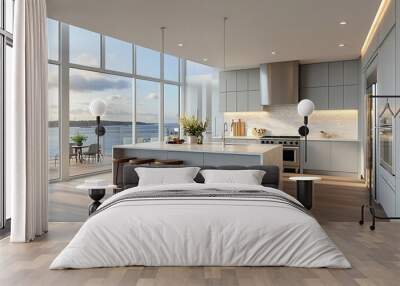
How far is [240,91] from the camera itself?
32.5ft

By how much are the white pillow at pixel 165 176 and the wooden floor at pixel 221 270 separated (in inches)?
38.3

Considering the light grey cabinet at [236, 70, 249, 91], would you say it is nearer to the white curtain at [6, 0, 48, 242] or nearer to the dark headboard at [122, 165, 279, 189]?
the dark headboard at [122, 165, 279, 189]

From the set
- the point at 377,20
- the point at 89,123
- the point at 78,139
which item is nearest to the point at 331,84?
the point at 377,20

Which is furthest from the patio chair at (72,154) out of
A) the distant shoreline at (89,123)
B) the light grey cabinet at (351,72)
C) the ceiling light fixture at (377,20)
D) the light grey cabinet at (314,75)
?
the light grey cabinet at (351,72)

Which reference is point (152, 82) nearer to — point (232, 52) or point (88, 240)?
point (232, 52)

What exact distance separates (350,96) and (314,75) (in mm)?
970

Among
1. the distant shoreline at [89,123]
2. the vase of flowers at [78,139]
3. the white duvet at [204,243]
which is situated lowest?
the white duvet at [204,243]

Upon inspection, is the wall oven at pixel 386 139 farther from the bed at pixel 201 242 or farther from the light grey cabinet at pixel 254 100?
A: the light grey cabinet at pixel 254 100

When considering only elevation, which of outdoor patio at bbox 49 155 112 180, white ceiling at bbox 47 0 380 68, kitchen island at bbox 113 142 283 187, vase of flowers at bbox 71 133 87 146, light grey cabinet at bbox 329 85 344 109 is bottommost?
outdoor patio at bbox 49 155 112 180

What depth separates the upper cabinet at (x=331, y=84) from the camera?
865 cm

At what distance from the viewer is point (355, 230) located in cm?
430

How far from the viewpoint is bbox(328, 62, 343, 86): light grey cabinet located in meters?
8.77

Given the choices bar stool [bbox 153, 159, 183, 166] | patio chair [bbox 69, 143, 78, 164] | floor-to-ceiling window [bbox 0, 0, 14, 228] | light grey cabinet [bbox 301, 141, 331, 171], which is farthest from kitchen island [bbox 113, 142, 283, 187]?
light grey cabinet [bbox 301, 141, 331, 171]

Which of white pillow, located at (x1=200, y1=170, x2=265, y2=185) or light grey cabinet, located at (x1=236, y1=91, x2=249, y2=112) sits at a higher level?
light grey cabinet, located at (x1=236, y1=91, x2=249, y2=112)
